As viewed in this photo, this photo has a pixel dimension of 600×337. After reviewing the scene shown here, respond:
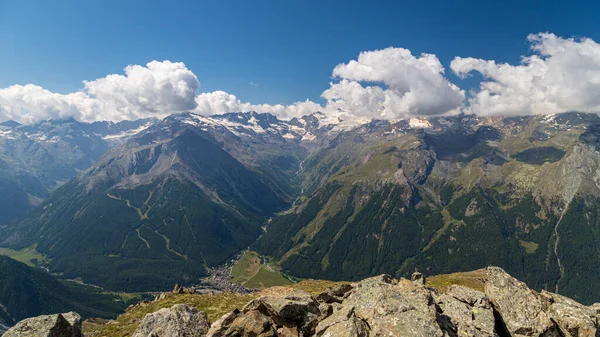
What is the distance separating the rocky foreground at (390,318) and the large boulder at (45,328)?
0.08 metres

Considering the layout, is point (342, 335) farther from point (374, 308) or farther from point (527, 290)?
point (527, 290)

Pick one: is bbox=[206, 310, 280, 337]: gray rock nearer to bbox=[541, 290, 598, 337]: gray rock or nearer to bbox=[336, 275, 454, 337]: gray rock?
bbox=[336, 275, 454, 337]: gray rock

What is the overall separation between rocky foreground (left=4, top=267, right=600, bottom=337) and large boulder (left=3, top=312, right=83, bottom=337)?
0.25 ft

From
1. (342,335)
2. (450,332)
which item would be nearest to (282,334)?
(342,335)

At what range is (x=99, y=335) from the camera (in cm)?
5769

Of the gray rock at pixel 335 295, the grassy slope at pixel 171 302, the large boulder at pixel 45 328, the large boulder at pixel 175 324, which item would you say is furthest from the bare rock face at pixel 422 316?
the grassy slope at pixel 171 302

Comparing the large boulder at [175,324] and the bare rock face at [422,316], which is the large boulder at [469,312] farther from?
the large boulder at [175,324]

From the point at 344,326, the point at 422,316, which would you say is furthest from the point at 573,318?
the point at 344,326

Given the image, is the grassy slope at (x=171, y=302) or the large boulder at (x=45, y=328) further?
the grassy slope at (x=171, y=302)

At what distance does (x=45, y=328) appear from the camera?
30672mm

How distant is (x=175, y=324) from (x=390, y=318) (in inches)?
866

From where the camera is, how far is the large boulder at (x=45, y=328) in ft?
99.0

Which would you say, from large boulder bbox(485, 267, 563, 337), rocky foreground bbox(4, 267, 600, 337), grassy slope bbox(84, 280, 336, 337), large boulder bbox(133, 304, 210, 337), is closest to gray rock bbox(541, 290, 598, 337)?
rocky foreground bbox(4, 267, 600, 337)

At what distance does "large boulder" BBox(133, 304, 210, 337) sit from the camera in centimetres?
3219
